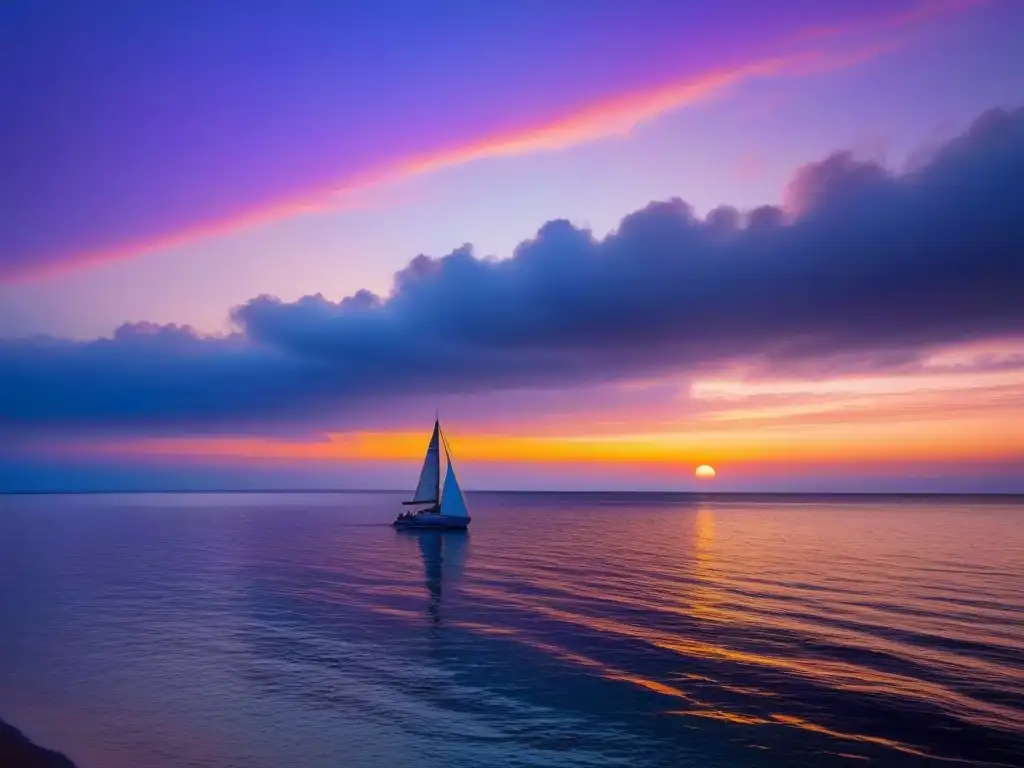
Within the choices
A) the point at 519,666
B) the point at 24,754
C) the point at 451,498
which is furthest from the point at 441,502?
the point at 24,754

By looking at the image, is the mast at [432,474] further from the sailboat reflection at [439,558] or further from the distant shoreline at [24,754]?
the distant shoreline at [24,754]

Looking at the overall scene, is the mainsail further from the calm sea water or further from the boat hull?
the calm sea water

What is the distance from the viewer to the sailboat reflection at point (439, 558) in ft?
164

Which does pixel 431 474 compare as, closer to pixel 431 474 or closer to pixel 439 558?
pixel 431 474

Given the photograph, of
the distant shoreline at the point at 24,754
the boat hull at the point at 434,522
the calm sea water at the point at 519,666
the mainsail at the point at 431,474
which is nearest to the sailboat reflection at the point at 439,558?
the calm sea water at the point at 519,666

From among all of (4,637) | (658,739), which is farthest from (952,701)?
(4,637)

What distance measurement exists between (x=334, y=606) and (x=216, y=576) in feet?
70.8

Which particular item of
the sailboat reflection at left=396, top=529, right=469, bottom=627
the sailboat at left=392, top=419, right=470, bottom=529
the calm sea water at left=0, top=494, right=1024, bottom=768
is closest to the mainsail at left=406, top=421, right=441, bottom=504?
the sailboat at left=392, top=419, right=470, bottom=529

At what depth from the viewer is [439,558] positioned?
76500 millimetres

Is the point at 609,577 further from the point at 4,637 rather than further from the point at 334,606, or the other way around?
the point at 4,637

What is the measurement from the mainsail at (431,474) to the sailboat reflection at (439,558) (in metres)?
5.70

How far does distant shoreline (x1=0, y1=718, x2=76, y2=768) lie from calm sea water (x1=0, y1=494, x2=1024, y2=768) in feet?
2.13

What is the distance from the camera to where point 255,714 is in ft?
78.5

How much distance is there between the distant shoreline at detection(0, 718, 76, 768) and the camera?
19.1m
